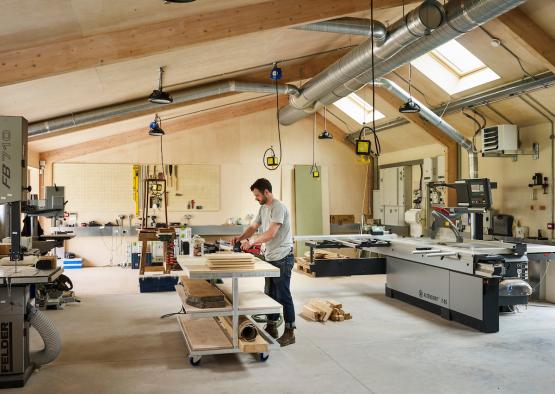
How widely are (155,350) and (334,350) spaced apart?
5.43 ft

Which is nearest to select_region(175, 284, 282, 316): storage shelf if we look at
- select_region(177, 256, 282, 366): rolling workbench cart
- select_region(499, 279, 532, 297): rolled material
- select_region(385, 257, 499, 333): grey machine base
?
select_region(177, 256, 282, 366): rolling workbench cart

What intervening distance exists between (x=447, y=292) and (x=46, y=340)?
13.7 ft

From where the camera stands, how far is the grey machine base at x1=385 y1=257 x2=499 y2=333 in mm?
5148

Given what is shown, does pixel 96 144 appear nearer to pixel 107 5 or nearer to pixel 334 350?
pixel 107 5

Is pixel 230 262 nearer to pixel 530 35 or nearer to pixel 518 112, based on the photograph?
pixel 530 35

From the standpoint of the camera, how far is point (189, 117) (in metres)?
10.4

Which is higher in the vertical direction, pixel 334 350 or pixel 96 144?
pixel 96 144

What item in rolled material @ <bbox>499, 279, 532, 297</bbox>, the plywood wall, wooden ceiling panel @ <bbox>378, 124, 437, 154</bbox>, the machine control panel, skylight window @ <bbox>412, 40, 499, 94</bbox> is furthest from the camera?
the plywood wall

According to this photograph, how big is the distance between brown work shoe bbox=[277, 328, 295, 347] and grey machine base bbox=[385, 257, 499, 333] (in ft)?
6.62

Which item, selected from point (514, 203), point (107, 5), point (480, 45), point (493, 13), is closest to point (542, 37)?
point (480, 45)

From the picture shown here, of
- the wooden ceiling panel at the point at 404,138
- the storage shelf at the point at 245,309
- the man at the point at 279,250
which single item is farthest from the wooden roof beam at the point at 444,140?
the storage shelf at the point at 245,309

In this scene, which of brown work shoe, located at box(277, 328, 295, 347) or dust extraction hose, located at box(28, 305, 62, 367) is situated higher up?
dust extraction hose, located at box(28, 305, 62, 367)

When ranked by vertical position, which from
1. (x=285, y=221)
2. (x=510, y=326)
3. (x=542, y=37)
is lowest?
(x=510, y=326)

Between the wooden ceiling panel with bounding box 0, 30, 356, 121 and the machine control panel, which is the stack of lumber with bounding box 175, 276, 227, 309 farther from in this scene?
the machine control panel
